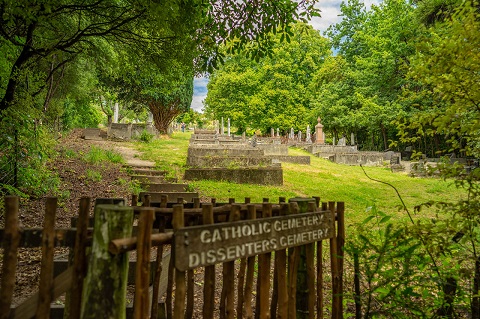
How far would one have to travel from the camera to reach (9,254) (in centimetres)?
178

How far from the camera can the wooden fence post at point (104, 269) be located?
67.7 inches

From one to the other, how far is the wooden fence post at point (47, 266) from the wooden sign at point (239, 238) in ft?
2.32

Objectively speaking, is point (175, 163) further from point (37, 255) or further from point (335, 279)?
point (335, 279)

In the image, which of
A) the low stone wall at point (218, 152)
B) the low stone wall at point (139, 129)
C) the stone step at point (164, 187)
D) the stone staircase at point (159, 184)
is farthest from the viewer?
the low stone wall at point (139, 129)

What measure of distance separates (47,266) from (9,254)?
8.1 inches

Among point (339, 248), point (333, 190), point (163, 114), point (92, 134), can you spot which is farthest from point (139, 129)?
point (339, 248)

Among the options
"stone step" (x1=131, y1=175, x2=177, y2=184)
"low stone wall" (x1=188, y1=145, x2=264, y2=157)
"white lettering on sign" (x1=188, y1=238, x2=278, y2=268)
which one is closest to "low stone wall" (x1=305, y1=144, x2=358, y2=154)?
"low stone wall" (x1=188, y1=145, x2=264, y2=157)

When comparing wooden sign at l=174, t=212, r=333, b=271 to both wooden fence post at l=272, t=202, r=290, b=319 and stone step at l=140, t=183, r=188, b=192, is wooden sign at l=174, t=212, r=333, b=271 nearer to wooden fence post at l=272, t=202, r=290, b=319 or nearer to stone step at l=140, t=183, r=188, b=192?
wooden fence post at l=272, t=202, r=290, b=319

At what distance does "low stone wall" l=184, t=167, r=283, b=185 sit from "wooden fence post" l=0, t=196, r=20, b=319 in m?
9.14

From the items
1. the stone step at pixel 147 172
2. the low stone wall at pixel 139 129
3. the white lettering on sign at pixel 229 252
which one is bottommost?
the stone step at pixel 147 172

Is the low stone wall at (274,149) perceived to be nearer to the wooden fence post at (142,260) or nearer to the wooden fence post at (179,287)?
the wooden fence post at (179,287)

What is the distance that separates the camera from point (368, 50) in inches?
1399

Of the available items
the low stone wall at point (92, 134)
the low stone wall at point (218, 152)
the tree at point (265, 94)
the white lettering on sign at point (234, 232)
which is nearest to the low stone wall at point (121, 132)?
the low stone wall at point (92, 134)

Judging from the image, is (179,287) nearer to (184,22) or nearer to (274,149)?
(184,22)
